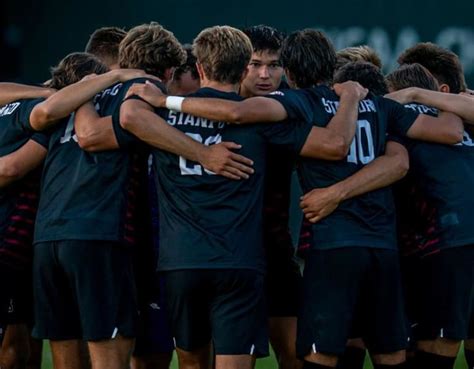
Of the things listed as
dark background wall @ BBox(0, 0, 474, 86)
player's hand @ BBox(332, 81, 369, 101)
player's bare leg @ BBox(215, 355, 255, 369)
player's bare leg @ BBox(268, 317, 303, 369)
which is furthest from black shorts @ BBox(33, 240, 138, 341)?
dark background wall @ BBox(0, 0, 474, 86)

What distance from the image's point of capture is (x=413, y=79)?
707cm

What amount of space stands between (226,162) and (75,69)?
1.32 metres

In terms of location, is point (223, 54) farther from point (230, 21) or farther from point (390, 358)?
point (230, 21)

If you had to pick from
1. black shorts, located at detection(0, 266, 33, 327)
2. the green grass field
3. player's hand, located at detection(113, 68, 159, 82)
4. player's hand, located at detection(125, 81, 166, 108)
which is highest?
player's hand, located at detection(113, 68, 159, 82)

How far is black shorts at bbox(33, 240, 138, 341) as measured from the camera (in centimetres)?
630

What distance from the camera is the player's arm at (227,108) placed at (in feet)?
19.9

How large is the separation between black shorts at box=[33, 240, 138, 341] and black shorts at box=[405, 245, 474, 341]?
167 centimetres

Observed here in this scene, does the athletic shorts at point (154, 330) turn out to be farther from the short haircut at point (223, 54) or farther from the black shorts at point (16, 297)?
the short haircut at point (223, 54)

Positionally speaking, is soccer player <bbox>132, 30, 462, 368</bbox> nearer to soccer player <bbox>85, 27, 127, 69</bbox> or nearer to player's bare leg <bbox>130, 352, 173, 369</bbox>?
player's bare leg <bbox>130, 352, 173, 369</bbox>

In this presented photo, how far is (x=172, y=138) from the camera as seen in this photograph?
20.0 feet

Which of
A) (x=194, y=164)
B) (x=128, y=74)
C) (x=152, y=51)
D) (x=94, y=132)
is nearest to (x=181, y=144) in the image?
(x=194, y=164)

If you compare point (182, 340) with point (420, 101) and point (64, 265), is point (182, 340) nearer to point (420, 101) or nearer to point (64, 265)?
point (64, 265)

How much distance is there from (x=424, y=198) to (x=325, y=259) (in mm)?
954

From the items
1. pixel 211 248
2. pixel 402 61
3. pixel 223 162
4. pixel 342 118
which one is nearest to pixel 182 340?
pixel 211 248
